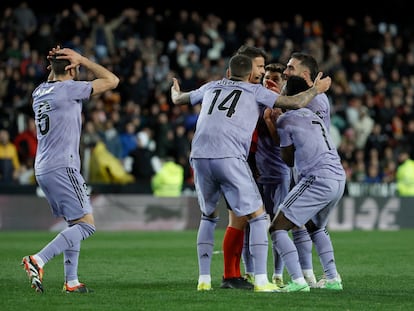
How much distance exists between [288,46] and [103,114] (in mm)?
6592

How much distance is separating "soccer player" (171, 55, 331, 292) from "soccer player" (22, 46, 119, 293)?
3.51 ft

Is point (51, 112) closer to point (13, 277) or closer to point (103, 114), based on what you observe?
point (13, 277)

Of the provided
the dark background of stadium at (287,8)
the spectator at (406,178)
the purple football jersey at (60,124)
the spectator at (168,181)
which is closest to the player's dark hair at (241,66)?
the purple football jersey at (60,124)

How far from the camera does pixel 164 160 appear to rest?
22547 millimetres

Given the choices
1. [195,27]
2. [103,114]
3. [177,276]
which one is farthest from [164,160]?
[177,276]

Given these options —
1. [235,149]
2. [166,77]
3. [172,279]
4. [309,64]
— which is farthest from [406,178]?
[235,149]

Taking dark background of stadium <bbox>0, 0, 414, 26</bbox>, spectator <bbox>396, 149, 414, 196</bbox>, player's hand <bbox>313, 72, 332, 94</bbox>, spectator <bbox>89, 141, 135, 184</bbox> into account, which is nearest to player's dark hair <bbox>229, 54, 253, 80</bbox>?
player's hand <bbox>313, 72, 332, 94</bbox>

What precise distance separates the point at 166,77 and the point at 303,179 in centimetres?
1529

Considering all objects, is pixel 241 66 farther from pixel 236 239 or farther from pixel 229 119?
pixel 236 239

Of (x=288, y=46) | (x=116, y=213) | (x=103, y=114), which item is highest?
(x=288, y=46)

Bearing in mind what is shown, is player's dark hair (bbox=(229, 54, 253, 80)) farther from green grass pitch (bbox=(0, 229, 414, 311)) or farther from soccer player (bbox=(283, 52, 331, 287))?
green grass pitch (bbox=(0, 229, 414, 311))

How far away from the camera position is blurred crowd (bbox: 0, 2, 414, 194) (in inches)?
862

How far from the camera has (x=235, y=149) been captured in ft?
30.7

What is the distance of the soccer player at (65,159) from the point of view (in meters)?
9.44
